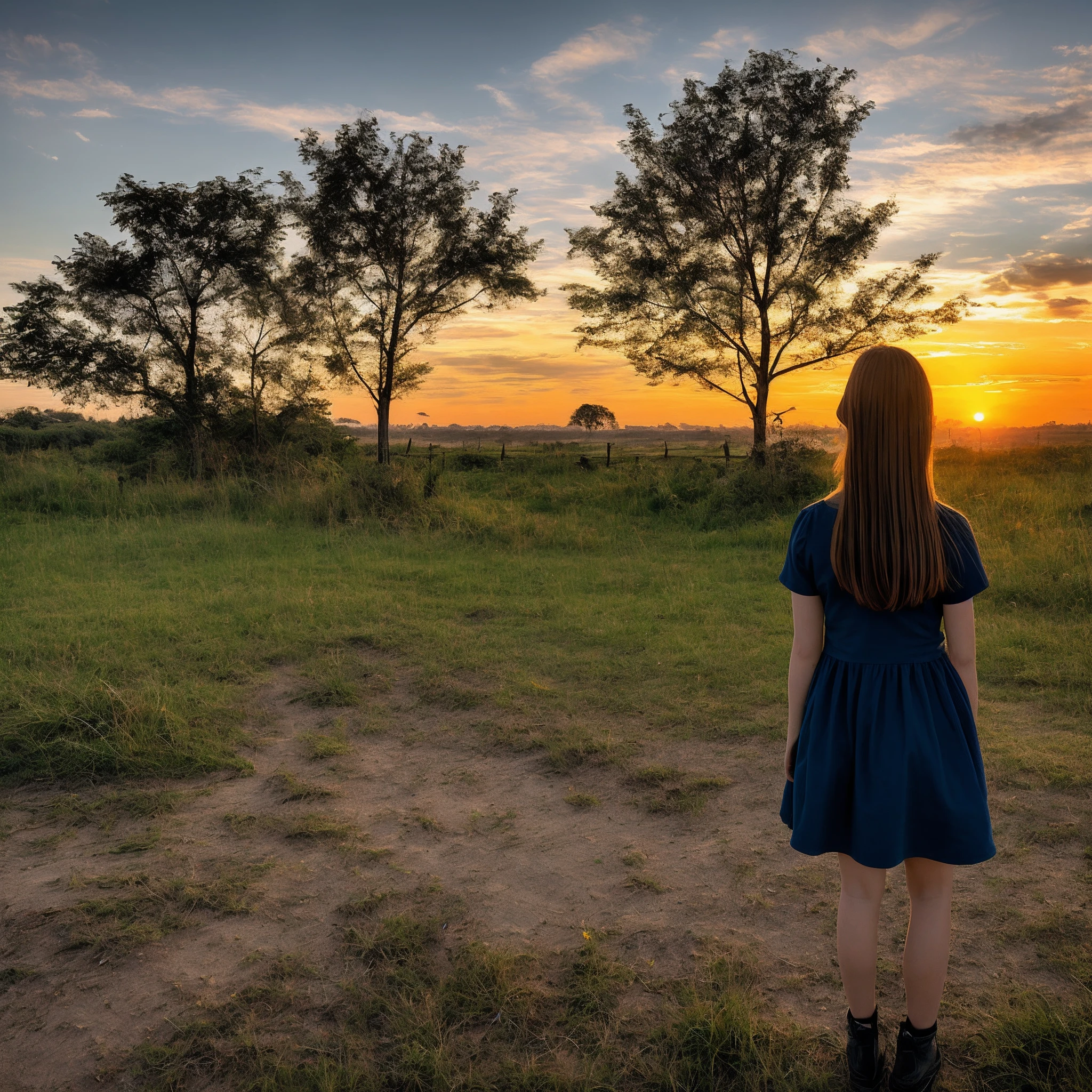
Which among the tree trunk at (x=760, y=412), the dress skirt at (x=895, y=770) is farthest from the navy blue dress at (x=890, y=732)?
the tree trunk at (x=760, y=412)

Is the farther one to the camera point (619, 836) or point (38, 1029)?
point (619, 836)

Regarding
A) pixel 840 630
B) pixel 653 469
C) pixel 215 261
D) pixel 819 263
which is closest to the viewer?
pixel 840 630

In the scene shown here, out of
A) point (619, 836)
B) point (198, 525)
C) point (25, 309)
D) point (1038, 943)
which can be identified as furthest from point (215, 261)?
point (1038, 943)

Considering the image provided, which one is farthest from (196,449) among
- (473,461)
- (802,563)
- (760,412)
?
(802,563)

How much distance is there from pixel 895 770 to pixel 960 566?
63cm

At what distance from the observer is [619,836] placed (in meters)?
4.23

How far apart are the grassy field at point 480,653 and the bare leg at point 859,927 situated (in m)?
0.42

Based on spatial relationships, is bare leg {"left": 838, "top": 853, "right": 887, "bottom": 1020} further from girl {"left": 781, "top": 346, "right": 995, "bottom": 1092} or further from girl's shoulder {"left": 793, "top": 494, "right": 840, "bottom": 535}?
girl's shoulder {"left": 793, "top": 494, "right": 840, "bottom": 535}

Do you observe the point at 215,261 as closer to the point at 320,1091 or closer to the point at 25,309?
the point at 25,309

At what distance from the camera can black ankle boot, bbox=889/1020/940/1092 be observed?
2.42 meters

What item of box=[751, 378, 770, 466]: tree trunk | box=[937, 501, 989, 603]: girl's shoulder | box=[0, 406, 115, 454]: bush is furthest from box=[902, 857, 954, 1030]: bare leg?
box=[0, 406, 115, 454]: bush

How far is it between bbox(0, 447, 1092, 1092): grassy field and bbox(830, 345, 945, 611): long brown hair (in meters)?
1.65

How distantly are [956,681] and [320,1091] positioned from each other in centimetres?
240

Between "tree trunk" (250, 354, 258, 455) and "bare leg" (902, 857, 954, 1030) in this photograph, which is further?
"tree trunk" (250, 354, 258, 455)
